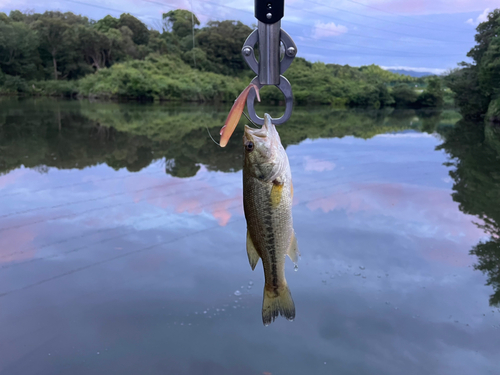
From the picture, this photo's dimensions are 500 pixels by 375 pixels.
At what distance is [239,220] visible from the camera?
10.1 meters

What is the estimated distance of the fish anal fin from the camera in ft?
6.85

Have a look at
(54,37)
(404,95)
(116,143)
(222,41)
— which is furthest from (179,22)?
(116,143)

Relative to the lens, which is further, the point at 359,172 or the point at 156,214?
the point at 359,172

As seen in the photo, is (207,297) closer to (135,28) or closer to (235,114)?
(235,114)

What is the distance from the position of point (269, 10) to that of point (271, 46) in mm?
133

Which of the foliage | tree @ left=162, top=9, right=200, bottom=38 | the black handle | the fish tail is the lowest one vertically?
the fish tail

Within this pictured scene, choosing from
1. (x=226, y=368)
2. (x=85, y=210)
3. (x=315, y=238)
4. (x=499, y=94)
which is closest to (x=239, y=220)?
(x=315, y=238)

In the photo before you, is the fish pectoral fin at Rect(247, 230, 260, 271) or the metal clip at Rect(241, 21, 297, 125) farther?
the fish pectoral fin at Rect(247, 230, 260, 271)

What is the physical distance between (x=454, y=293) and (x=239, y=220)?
4.85m

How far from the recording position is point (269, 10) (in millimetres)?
1645

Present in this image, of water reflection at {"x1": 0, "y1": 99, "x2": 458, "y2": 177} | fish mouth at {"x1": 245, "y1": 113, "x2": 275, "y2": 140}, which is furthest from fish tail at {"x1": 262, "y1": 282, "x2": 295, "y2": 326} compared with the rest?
water reflection at {"x1": 0, "y1": 99, "x2": 458, "y2": 177}

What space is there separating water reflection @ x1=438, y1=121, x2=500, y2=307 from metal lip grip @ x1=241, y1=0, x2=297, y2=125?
670 centimetres

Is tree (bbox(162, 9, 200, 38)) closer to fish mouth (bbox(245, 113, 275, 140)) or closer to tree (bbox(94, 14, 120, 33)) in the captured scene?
tree (bbox(94, 14, 120, 33))

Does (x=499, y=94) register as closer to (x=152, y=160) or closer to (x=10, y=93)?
(x=152, y=160)
